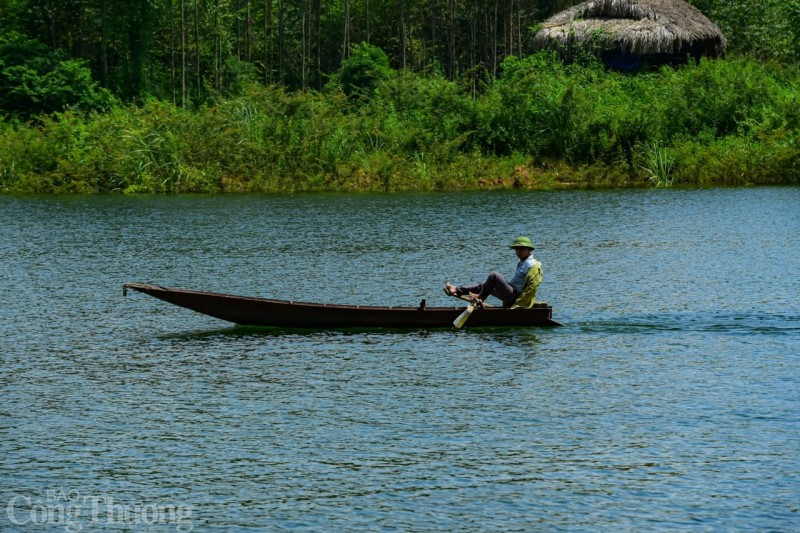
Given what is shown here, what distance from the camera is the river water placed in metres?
12.1

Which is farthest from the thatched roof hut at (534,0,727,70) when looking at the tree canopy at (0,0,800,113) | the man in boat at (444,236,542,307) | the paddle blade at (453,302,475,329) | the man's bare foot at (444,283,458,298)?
the man's bare foot at (444,283,458,298)

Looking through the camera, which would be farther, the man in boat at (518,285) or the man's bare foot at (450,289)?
the man in boat at (518,285)

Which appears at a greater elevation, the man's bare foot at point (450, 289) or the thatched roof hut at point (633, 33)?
the thatched roof hut at point (633, 33)

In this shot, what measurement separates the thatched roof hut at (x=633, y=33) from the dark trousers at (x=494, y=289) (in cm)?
4572

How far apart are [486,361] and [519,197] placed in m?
30.7

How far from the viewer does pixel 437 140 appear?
54.6 m

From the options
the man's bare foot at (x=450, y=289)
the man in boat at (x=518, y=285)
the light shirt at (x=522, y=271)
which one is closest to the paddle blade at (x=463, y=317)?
the man in boat at (x=518, y=285)

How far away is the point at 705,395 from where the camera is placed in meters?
16.5

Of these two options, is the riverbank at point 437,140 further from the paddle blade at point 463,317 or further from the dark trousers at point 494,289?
the paddle blade at point 463,317

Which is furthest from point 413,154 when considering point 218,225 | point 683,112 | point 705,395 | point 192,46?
point 705,395

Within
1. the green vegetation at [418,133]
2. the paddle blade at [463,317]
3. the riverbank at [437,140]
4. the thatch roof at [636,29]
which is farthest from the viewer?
the thatch roof at [636,29]

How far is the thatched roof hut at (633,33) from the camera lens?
63781 mm

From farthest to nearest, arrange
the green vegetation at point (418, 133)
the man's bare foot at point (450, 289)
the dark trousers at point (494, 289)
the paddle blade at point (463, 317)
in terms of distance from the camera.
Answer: the green vegetation at point (418, 133) < the dark trousers at point (494, 289) < the paddle blade at point (463, 317) < the man's bare foot at point (450, 289)

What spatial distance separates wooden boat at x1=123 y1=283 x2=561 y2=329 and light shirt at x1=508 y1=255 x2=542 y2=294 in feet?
1.42
